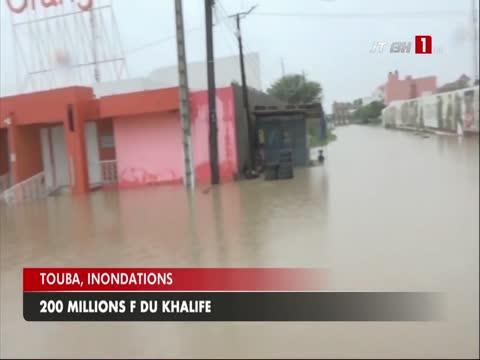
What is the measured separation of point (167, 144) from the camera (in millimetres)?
13039

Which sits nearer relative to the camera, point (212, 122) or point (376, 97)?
point (376, 97)

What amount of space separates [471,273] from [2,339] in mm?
2614

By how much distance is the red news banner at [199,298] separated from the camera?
237cm

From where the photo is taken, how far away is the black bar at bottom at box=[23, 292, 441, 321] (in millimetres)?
2338

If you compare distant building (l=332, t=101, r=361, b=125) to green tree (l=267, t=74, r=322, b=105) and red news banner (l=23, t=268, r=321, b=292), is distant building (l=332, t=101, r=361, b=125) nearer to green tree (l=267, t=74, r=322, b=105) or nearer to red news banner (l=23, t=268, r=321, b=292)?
green tree (l=267, t=74, r=322, b=105)

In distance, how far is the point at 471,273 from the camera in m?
2.33

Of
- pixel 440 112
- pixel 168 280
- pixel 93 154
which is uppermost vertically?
pixel 440 112

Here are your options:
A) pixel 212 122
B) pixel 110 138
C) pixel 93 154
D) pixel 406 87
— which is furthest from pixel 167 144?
pixel 406 87

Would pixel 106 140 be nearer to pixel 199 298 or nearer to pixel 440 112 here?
pixel 199 298

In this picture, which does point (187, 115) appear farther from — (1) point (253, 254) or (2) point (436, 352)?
(2) point (436, 352)

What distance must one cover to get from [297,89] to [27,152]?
40.7 feet

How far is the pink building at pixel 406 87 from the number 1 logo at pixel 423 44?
0.13m

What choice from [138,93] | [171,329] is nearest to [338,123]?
[171,329]

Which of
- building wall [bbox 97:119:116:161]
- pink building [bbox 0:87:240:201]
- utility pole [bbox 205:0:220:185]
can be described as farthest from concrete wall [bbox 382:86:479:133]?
building wall [bbox 97:119:116:161]
